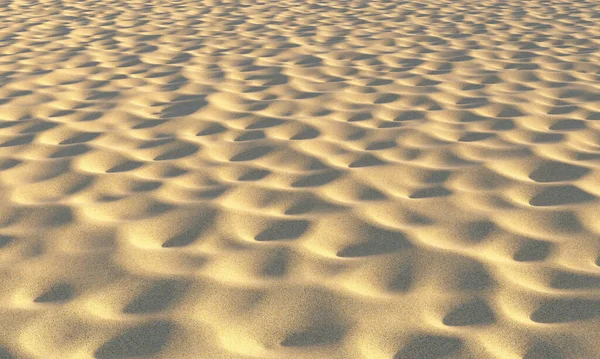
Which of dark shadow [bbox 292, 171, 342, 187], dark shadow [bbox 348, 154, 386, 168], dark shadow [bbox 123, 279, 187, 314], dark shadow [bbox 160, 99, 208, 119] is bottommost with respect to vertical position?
dark shadow [bbox 160, 99, 208, 119]

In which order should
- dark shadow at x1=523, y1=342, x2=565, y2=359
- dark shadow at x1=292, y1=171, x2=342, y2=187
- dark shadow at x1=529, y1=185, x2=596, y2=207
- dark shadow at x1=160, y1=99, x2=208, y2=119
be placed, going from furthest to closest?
dark shadow at x1=160, y1=99, x2=208, y2=119 → dark shadow at x1=292, y1=171, x2=342, y2=187 → dark shadow at x1=529, y1=185, x2=596, y2=207 → dark shadow at x1=523, y1=342, x2=565, y2=359

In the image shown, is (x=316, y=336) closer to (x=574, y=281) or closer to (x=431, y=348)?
(x=431, y=348)

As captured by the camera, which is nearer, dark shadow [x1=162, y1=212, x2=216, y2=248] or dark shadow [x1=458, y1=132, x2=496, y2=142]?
dark shadow [x1=162, y1=212, x2=216, y2=248]

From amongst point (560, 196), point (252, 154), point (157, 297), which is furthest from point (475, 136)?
point (157, 297)

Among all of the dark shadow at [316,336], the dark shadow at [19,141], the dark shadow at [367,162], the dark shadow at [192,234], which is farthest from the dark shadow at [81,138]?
the dark shadow at [316,336]

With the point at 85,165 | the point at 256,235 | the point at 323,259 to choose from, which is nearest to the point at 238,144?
the point at 85,165

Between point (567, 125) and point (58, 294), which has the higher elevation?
point (58, 294)

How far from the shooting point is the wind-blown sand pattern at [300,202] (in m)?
1.74

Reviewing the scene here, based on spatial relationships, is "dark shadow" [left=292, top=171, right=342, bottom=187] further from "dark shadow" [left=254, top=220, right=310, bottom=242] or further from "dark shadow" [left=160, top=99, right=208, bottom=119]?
"dark shadow" [left=160, top=99, right=208, bottom=119]

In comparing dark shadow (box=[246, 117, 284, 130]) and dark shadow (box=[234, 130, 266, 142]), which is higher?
dark shadow (box=[234, 130, 266, 142])

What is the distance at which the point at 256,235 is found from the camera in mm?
2184

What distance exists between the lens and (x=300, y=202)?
241 centimetres

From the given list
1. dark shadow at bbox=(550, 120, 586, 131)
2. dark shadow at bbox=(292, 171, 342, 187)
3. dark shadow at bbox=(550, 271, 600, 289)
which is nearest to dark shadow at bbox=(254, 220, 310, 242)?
dark shadow at bbox=(292, 171, 342, 187)

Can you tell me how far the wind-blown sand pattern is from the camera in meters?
1.74
